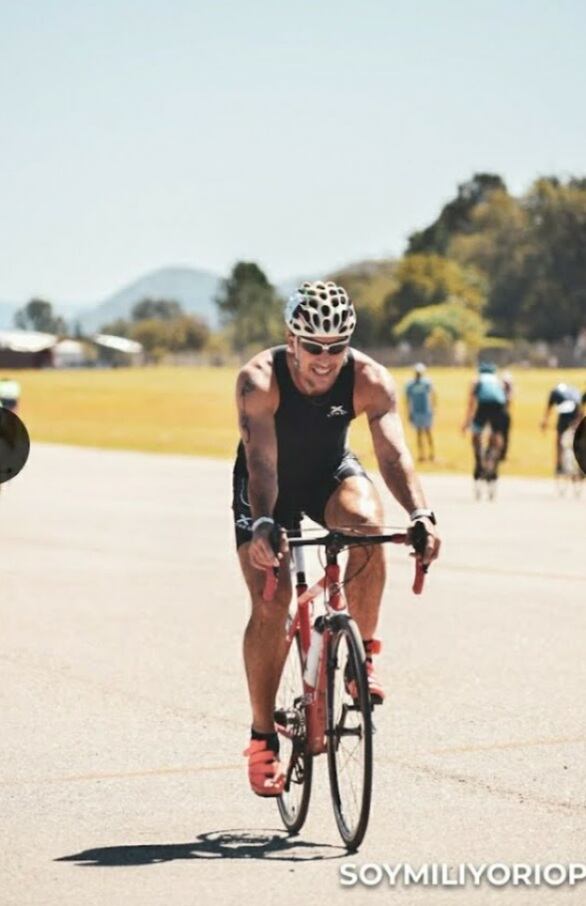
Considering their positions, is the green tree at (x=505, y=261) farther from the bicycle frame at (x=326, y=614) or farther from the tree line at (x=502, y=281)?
the bicycle frame at (x=326, y=614)

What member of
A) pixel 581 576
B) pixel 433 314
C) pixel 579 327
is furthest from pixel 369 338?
pixel 581 576

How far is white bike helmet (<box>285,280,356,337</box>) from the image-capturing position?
6898 millimetres

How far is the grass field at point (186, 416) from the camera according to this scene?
49438mm

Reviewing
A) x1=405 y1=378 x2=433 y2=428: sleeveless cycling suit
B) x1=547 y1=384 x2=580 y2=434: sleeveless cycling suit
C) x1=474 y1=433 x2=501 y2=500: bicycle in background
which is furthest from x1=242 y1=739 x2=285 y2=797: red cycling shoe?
x1=405 y1=378 x2=433 y2=428: sleeveless cycling suit

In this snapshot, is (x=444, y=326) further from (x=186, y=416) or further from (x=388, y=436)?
(x=388, y=436)

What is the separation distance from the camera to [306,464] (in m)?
7.32

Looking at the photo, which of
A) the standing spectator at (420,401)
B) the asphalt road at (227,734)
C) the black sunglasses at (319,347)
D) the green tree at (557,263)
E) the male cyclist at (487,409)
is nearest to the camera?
the asphalt road at (227,734)

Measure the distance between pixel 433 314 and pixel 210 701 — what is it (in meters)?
166

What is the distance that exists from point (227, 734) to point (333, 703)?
231 cm

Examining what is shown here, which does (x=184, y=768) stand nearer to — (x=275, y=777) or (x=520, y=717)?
(x=275, y=777)

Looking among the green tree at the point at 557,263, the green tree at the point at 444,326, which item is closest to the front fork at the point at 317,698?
the green tree at the point at 557,263

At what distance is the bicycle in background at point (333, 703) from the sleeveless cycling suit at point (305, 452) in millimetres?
287

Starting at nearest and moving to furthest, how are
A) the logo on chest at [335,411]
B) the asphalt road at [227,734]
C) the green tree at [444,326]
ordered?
the asphalt road at [227,734] → the logo on chest at [335,411] → the green tree at [444,326]

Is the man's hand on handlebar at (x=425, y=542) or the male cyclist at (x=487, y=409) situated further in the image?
the male cyclist at (x=487, y=409)
